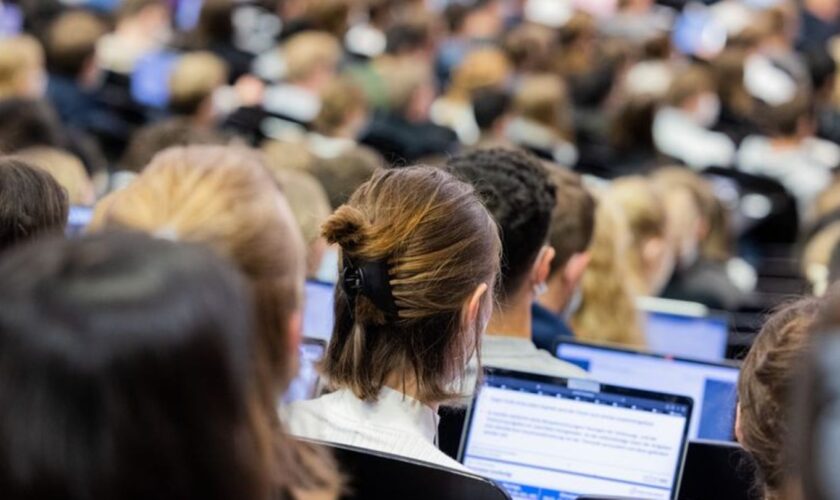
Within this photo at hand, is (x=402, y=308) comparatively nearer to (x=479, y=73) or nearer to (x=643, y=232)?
(x=643, y=232)

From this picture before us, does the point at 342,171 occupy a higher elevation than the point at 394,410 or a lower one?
higher

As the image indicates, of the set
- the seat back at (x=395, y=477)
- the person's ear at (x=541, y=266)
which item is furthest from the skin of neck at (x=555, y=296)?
the seat back at (x=395, y=477)

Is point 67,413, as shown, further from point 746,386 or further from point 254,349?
point 746,386

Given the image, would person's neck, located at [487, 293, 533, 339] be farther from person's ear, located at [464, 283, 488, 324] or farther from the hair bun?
the hair bun

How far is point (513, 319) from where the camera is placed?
A: 2.95 meters

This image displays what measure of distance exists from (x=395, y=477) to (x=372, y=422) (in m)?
0.35

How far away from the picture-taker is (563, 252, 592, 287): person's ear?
3396 millimetres

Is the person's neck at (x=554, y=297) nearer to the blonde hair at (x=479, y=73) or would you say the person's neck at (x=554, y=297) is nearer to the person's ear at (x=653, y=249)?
the person's ear at (x=653, y=249)

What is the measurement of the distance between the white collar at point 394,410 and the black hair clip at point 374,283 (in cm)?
13

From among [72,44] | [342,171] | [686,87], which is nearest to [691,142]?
[686,87]

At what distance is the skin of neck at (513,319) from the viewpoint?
2.93 metres

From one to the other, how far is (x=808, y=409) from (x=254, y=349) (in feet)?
1.46

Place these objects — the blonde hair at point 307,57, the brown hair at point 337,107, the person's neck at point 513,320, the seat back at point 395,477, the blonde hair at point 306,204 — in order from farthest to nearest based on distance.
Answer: the blonde hair at point 307,57
the brown hair at point 337,107
the blonde hair at point 306,204
the person's neck at point 513,320
the seat back at point 395,477

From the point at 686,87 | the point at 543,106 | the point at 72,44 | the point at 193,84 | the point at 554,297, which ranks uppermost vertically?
the point at 686,87
